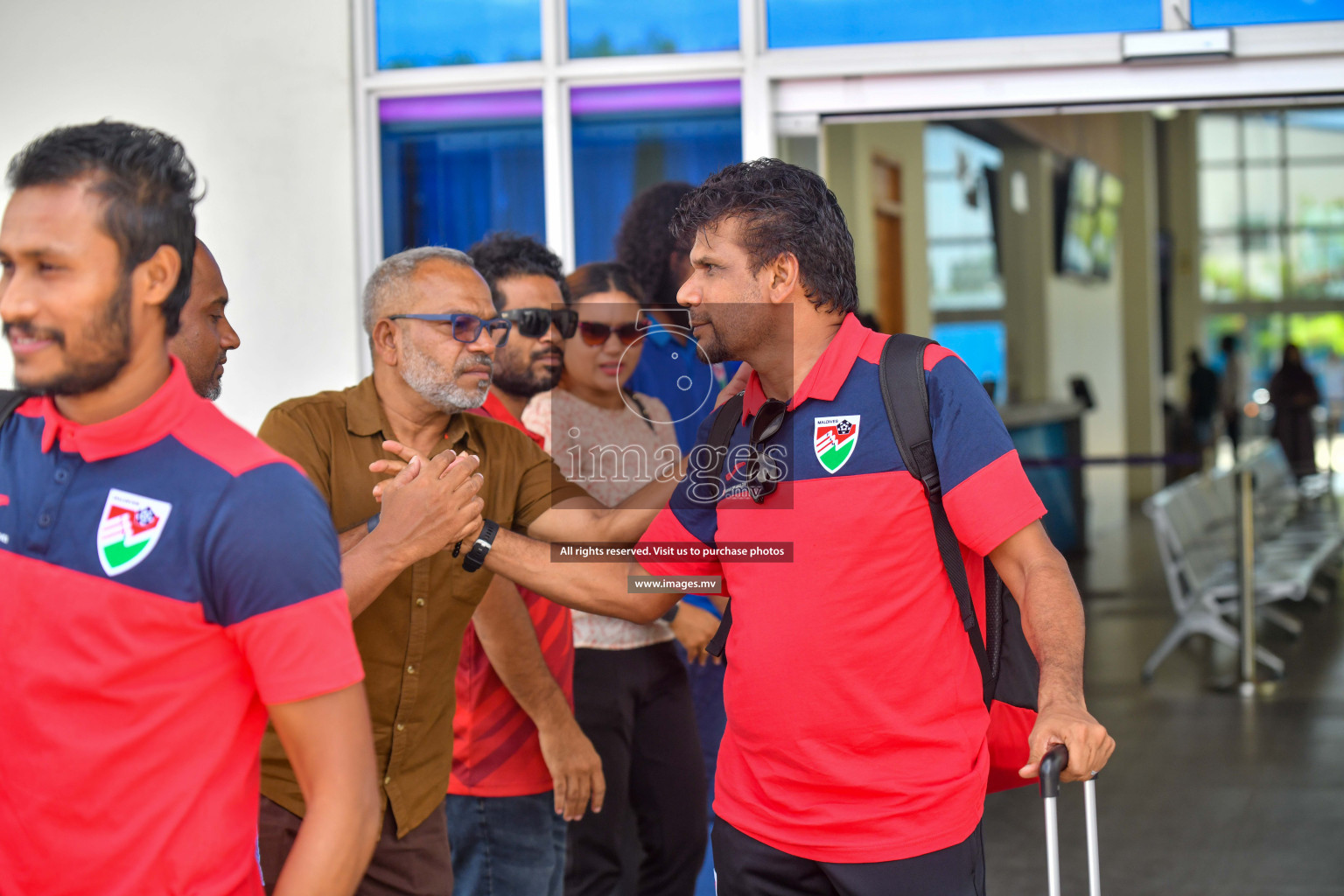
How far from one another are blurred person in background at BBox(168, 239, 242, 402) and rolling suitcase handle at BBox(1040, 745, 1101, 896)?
4.92ft

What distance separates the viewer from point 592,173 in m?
4.05

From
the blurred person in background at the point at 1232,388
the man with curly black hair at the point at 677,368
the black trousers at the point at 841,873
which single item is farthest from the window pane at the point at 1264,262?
the black trousers at the point at 841,873

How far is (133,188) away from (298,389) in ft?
9.31

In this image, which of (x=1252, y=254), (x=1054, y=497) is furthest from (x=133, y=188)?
(x=1252, y=254)

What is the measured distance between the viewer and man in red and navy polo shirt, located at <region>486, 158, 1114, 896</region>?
1.85 m

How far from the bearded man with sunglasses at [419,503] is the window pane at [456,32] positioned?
6.20ft

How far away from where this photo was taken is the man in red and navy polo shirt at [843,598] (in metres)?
1.85

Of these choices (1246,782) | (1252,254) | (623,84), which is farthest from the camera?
(1252,254)

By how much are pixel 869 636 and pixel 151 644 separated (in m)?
1.07

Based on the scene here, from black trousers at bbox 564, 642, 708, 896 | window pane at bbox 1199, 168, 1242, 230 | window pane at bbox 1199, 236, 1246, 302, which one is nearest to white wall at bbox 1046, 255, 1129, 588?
window pane at bbox 1199, 236, 1246, 302

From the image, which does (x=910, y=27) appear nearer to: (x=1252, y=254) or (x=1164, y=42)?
(x=1164, y=42)

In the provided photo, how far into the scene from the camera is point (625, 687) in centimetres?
296

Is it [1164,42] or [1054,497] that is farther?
[1054,497]

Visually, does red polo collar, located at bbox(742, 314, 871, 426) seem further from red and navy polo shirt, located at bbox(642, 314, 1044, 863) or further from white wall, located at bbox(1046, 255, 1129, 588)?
white wall, located at bbox(1046, 255, 1129, 588)
